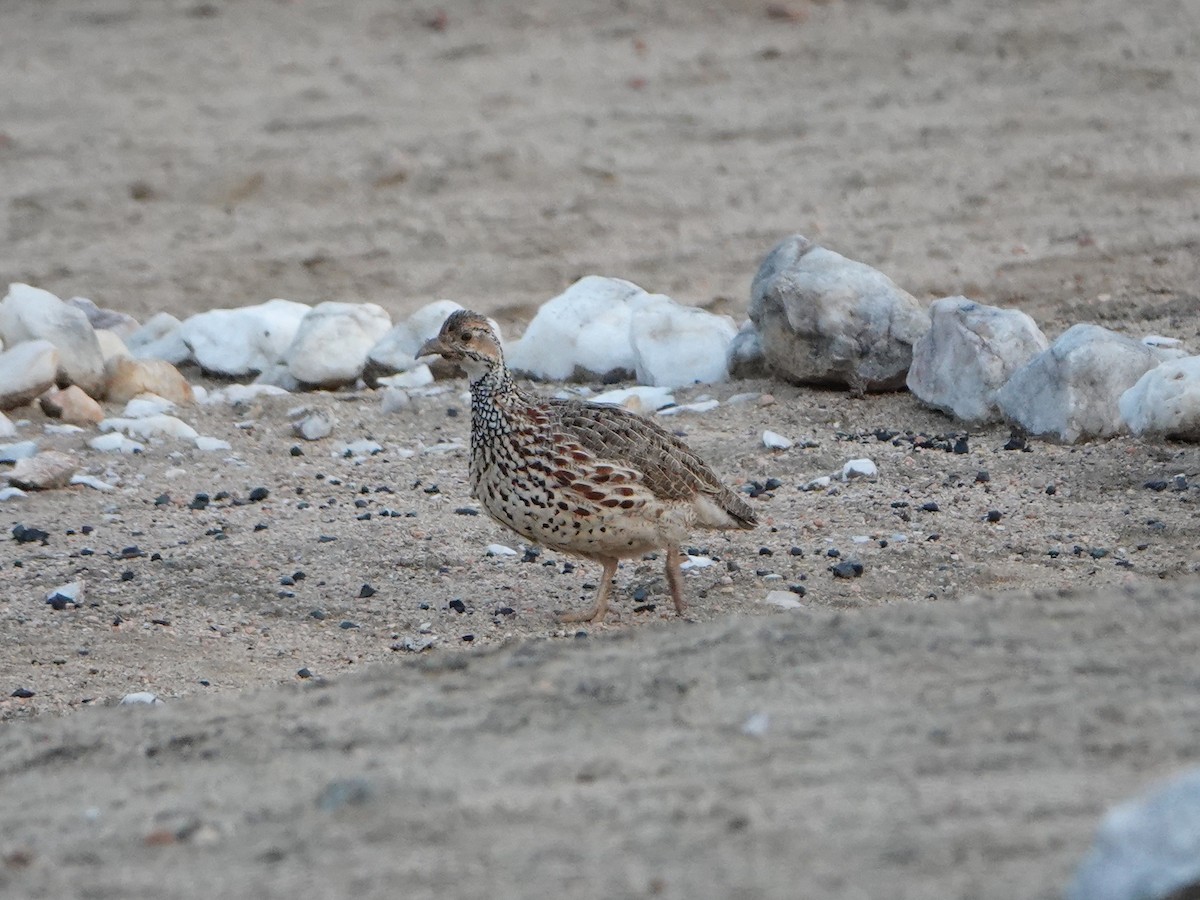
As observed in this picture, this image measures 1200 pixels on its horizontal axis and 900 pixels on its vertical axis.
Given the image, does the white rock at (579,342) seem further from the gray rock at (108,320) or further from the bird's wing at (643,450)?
the bird's wing at (643,450)

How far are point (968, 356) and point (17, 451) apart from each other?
4.36m

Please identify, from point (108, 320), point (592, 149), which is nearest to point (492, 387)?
point (108, 320)

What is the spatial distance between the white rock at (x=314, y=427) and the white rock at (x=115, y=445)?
2.42ft

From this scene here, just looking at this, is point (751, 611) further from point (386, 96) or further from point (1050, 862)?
point (386, 96)

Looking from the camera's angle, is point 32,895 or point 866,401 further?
point 866,401

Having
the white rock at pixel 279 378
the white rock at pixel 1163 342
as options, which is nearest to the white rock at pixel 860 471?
the white rock at pixel 1163 342

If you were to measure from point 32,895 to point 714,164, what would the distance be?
413 inches

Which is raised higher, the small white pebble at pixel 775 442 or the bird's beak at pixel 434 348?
the bird's beak at pixel 434 348

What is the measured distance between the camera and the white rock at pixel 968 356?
832cm

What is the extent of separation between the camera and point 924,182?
1296cm

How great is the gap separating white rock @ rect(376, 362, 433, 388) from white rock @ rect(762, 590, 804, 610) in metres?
3.56

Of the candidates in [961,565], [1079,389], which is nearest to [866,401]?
[1079,389]

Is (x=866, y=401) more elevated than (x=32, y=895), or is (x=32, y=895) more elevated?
(x=32, y=895)

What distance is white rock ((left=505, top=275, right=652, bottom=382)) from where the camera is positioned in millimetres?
9562
